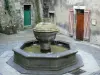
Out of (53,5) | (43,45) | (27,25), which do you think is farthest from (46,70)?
(27,25)

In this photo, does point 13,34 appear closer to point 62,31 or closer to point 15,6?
point 15,6

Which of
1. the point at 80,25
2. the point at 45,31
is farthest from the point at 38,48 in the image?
the point at 80,25

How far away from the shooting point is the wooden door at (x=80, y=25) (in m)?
13.1

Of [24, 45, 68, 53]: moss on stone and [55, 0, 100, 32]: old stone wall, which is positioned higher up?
[55, 0, 100, 32]: old stone wall

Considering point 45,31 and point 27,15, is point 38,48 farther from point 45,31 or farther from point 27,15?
point 27,15

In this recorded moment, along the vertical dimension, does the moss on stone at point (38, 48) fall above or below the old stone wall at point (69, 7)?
below

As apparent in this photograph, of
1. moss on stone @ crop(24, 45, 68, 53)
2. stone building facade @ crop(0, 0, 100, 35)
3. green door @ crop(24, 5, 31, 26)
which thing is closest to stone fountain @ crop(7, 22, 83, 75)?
moss on stone @ crop(24, 45, 68, 53)

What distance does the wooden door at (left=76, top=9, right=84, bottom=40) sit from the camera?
13.1m

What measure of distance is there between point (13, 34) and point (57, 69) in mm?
8885

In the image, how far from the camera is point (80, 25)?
13.2m

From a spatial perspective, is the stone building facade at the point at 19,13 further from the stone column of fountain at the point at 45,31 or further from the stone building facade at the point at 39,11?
the stone column of fountain at the point at 45,31

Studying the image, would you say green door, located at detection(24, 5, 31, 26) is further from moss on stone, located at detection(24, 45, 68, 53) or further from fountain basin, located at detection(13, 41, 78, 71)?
fountain basin, located at detection(13, 41, 78, 71)

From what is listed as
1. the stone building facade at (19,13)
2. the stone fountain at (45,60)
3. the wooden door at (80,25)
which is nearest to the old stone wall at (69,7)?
the wooden door at (80,25)

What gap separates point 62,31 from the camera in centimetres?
1530
